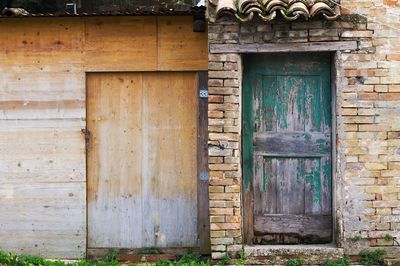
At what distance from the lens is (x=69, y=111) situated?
723cm

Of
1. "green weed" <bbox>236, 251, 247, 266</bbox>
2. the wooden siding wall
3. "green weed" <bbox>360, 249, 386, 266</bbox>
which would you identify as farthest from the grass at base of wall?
"green weed" <bbox>360, 249, 386, 266</bbox>

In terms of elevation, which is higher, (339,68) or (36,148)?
(339,68)

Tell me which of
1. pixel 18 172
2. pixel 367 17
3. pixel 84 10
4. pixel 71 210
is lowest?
pixel 71 210

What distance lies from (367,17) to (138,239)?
3759mm

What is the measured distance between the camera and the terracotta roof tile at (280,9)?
583 centimetres

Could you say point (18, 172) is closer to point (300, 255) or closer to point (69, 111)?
point (69, 111)

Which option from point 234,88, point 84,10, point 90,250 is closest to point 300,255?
point 234,88

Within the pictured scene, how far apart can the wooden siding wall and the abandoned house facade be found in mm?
14

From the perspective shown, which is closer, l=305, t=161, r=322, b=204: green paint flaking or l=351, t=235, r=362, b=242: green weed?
l=351, t=235, r=362, b=242: green weed

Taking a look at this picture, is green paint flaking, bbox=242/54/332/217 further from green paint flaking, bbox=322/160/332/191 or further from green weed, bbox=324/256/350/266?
green weed, bbox=324/256/350/266

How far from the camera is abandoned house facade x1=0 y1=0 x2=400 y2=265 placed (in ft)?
20.4

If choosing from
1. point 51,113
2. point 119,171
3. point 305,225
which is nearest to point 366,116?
point 305,225

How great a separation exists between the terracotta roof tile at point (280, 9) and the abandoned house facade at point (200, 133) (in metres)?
0.27

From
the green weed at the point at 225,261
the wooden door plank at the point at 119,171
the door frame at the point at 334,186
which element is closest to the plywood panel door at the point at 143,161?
the wooden door plank at the point at 119,171
